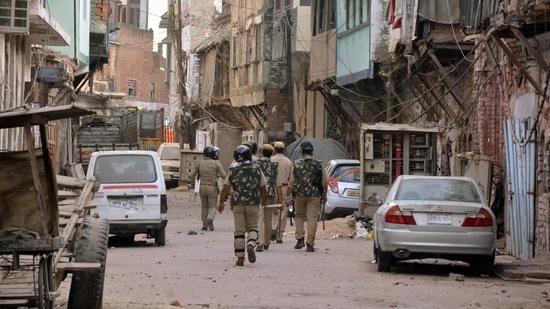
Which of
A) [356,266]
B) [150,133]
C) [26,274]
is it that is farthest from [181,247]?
[150,133]

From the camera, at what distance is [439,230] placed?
51.5 ft

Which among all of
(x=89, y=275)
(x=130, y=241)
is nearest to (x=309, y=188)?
(x=130, y=241)

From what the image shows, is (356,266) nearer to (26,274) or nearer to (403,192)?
(403,192)

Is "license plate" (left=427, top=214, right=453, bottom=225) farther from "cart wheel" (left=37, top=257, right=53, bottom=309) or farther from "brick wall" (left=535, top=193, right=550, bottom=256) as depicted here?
"cart wheel" (left=37, top=257, right=53, bottom=309)

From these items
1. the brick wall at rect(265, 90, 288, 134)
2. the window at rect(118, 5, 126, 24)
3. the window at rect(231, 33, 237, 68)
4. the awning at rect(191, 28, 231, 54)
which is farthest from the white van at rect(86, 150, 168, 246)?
the window at rect(118, 5, 126, 24)

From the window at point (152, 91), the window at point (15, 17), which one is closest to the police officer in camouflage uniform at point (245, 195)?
the window at point (15, 17)

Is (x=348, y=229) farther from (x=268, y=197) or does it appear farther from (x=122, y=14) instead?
(x=122, y=14)

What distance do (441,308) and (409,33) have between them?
52.6 feet

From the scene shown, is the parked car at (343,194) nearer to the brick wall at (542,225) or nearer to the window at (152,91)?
the brick wall at (542,225)

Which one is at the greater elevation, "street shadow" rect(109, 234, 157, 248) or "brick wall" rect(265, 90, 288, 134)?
"brick wall" rect(265, 90, 288, 134)

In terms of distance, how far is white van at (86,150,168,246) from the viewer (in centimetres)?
2127

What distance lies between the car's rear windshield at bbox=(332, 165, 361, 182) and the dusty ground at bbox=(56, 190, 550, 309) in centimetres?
724

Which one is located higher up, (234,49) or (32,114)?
(234,49)

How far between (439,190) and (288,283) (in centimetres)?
328
